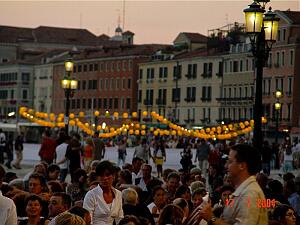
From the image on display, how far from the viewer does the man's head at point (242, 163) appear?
7613mm

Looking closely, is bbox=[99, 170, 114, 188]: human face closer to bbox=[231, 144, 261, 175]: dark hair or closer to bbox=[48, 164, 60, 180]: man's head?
bbox=[231, 144, 261, 175]: dark hair

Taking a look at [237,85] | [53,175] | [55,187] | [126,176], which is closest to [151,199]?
[55,187]

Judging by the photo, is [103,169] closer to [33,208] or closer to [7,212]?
[33,208]

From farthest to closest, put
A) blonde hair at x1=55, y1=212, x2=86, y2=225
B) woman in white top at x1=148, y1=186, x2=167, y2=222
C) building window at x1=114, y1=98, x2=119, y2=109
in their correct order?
1. building window at x1=114, y1=98, x2=119, y2=109
2. woman in white top at x1=148, y1=186, x2=167, y2=222
3. blonde hair at x1=55, y1=212, x2=86, y2=225

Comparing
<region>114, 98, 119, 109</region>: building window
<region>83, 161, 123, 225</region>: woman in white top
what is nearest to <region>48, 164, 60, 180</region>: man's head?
<region>83, 161, 123, 225</region>: woman in white top

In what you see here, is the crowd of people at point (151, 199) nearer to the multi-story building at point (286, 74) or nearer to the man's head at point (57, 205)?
the man's head at point (57, 205)

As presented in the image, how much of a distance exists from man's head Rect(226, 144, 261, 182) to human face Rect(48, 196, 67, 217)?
4137mm

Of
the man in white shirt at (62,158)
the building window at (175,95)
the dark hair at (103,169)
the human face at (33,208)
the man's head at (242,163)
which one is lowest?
the man in white shirt at (62,158)

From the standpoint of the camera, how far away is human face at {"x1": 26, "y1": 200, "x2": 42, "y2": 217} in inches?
424

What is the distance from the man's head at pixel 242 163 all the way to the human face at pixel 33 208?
138 inches

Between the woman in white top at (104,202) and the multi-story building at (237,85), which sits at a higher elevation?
the multi-story building at (237,85)

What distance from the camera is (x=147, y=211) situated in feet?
41.2

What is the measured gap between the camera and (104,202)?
11094mm

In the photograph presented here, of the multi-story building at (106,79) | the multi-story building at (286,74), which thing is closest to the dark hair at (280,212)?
the multi-story building at (286,74)
